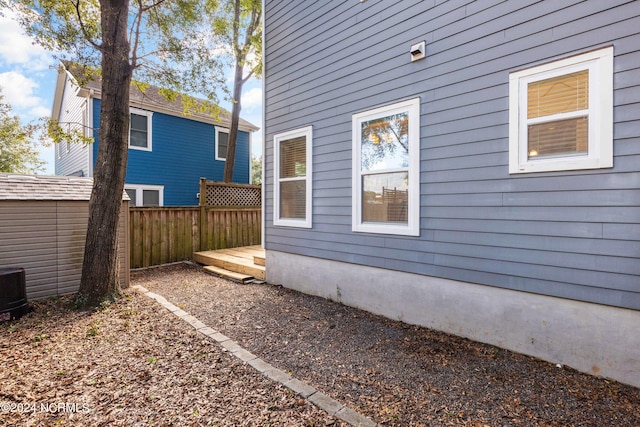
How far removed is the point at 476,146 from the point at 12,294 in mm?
5642

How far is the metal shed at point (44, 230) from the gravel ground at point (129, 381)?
1017 mm

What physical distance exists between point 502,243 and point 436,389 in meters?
1.55

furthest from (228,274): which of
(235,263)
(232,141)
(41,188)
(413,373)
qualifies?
(232,141)

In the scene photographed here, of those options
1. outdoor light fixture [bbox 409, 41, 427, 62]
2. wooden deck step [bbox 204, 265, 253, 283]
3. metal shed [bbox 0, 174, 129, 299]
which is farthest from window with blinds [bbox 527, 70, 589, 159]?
metal shed [bbox 0, 174, 129, 299]

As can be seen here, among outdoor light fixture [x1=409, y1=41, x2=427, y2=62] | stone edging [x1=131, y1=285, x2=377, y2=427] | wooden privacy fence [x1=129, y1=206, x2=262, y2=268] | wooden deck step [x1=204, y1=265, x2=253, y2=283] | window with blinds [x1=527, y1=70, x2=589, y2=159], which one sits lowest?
stone edging [x1=131, y1=285, x2=377, y2=427]

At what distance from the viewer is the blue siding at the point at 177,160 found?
11.0 meters

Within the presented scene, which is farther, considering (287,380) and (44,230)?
(44,230)

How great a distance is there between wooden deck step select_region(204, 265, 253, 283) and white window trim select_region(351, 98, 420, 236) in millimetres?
2608

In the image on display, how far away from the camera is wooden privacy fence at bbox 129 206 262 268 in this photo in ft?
A: 22.5

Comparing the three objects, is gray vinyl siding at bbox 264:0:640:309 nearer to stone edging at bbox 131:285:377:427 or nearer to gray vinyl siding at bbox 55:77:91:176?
stone edging at bbox 131:285:377:427

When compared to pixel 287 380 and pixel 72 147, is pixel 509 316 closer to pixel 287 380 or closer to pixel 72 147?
pixel 287 380

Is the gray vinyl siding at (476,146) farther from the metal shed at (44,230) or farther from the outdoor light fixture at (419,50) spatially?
the metal shed at (44,230)

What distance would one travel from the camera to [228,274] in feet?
19.7

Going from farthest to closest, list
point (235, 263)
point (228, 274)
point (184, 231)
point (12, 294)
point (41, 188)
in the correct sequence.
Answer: point (184, 231)
point (235, 263)
point (228, 274)
point (41, 188)
point (12, 294)
